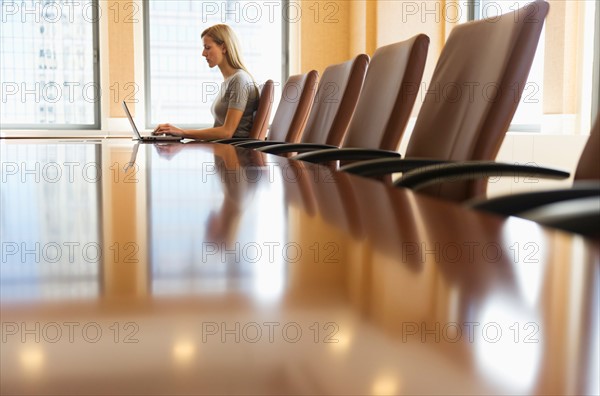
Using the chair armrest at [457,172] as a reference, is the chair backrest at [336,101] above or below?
above

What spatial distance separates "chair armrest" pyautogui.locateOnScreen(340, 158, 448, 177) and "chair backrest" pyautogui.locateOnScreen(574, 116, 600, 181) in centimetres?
20

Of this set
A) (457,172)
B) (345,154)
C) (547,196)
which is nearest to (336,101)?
(345,154)

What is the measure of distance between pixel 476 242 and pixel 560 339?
13 centimetres

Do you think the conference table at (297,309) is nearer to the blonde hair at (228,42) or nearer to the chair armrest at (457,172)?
the chair armrest at (457,172)

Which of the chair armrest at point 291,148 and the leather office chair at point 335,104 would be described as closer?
the chair armrest at point 291,148

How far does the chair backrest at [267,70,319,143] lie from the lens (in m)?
2.71

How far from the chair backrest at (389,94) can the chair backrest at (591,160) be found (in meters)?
0.56

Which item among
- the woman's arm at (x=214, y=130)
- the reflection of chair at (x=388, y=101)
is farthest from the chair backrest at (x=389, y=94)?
the woman's arm at (x=214, y=130)

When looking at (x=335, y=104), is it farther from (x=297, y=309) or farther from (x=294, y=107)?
(x=297, y=309)

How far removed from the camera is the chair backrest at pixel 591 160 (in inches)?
38.7

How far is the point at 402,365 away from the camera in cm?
11

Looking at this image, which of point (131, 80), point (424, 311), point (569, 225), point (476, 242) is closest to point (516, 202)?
point (569, 225)

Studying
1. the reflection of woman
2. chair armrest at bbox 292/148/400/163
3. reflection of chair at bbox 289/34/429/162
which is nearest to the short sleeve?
the reflection of woman

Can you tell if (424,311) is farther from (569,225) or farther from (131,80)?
(131,80)
